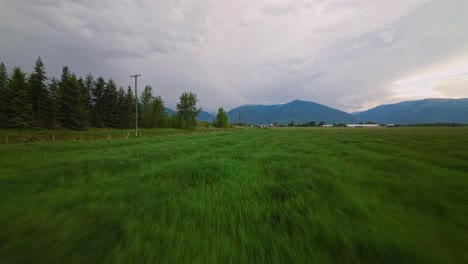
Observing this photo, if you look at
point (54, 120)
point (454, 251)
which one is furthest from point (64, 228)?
point (54, 120)

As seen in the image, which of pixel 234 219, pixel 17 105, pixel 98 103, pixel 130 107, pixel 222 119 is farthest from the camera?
pixel 222 119

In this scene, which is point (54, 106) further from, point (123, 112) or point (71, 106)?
point (123, 112)

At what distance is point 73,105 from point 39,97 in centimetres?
740

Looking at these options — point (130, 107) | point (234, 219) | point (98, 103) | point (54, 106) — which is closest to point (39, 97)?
point (54, 106)

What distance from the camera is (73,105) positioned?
180 feet

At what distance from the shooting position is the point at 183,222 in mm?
3568

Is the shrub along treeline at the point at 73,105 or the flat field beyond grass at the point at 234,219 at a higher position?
the shrub along treeline at the point at 73,105

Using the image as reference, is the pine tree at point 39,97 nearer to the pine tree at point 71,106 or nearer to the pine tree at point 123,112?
the pine tree at point 71,106

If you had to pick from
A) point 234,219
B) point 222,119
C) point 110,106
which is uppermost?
point 110,106

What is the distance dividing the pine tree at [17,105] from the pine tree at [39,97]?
11.2 ft

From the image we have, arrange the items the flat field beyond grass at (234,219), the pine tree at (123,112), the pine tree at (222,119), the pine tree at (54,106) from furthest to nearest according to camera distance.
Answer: the pine tree at (222,119), the pine tree at (123,112), the pine tree at (54,106), the flat field beyond grass at (234,219)

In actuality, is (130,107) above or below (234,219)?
above

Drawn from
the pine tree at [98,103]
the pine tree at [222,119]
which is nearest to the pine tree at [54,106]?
the pine tree at [98,103]

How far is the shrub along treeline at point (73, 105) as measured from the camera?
149ft
